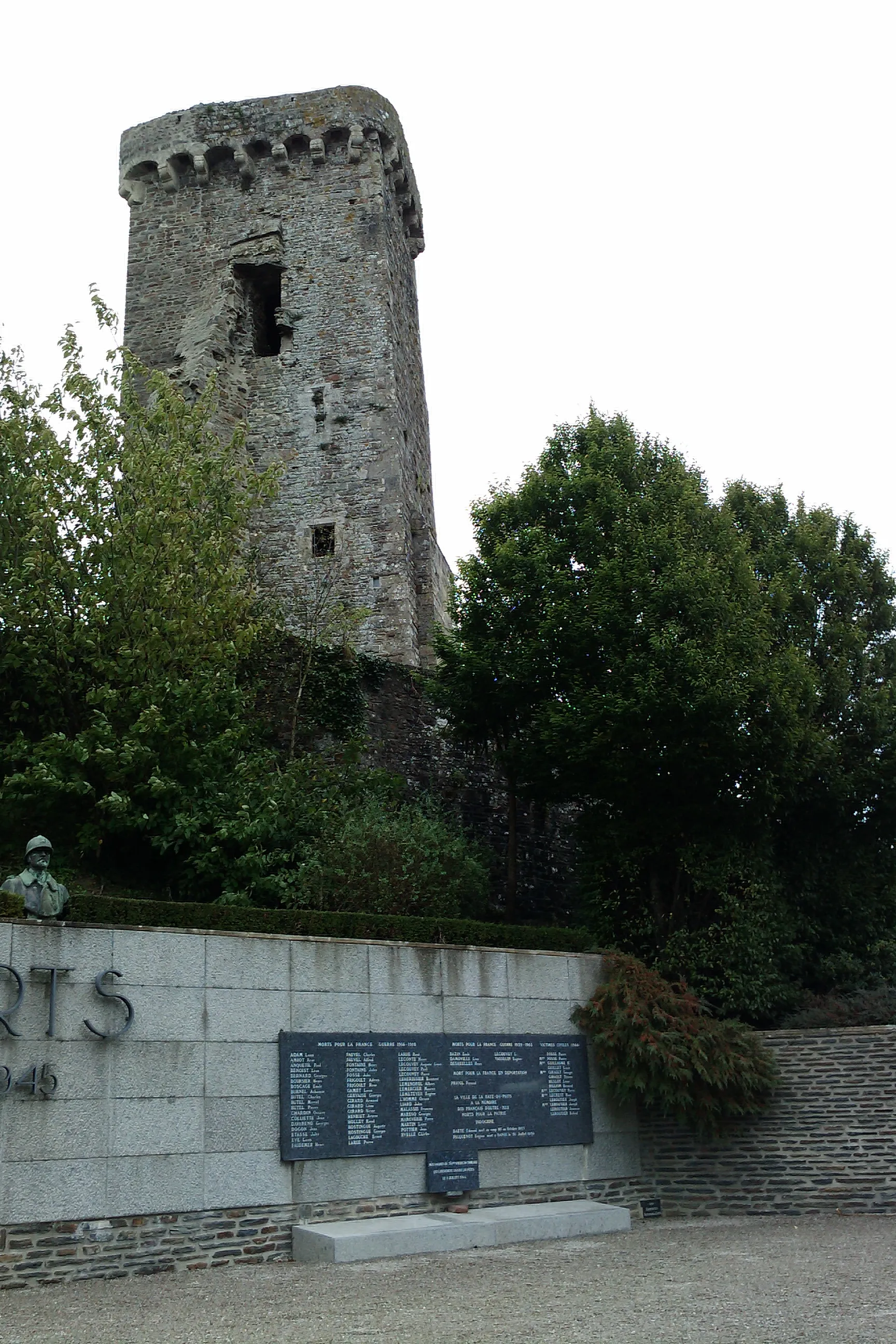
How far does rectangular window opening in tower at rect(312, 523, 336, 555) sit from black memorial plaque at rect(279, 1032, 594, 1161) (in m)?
15.8

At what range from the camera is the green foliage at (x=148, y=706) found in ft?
51.5

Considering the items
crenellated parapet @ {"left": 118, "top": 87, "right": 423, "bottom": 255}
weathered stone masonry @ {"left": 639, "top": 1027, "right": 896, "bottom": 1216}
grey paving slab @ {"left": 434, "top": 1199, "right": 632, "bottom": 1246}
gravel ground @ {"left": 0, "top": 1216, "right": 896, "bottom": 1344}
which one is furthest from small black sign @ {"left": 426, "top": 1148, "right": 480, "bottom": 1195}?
crenellated parapet @ {"left": 118, "top": 87, "right": 423, "bottom": 255}

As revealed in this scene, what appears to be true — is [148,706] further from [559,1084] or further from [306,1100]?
[559,1084]

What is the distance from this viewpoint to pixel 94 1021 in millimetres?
10773

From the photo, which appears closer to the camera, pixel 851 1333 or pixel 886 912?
pixel 851 1333

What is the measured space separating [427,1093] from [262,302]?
23117 mm

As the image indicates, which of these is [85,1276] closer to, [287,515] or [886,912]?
[886,912]

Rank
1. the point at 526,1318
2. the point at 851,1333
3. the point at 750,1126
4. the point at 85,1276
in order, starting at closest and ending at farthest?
1. the point at 851,1333
2. the point at 526,1318
3. the point at 85,1276
4. the point at 750,1126

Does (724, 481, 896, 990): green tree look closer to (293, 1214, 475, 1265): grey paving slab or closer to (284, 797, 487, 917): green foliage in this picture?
(284, 797, 487, 917): green foliage

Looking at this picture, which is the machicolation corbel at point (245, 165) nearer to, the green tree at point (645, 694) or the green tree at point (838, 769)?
the green tree at point (645, 694)

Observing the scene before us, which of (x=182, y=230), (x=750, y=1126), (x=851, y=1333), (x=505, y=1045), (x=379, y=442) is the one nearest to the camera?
(x=851, y=1333)

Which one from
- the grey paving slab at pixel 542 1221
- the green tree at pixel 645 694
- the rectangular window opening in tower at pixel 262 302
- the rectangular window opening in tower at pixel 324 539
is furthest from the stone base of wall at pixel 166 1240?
the rectangular window opening in tower at pixel 262 302

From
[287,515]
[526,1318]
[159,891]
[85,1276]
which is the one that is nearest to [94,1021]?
[85,1276]

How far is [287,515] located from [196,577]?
10.7 m
